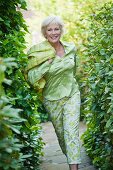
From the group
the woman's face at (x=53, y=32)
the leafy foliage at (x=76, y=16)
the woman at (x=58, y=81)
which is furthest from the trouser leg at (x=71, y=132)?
the leafy foliage at (x=76, y=16)

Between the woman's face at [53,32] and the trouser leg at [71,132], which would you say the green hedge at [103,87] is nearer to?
the trouser leg at [71,132]

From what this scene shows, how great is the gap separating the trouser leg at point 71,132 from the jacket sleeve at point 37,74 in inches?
16.3

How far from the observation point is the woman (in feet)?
15.0

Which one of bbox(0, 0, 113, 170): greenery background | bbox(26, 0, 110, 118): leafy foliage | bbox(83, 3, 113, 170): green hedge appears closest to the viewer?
bbox(0, 0, 113, 170): greenery background

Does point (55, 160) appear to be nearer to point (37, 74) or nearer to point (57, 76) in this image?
point (57, 76)

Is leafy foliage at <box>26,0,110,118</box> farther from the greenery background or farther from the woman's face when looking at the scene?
the woman's face

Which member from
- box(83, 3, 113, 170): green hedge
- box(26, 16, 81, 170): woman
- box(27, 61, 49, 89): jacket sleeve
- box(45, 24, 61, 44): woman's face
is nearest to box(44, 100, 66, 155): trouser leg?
box(26, 16, 81, 170): woman

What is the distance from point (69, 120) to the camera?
15.0ft

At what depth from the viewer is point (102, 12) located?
17.2 feet

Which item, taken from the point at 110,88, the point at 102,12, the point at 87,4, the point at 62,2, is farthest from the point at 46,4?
the point at 110,88

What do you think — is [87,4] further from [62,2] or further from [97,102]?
[97,102]

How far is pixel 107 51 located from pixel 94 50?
0.50m

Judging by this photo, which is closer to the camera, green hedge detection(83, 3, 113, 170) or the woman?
green hedge detection(83, 3, 113, 170)

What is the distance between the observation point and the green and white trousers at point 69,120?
4570mm
